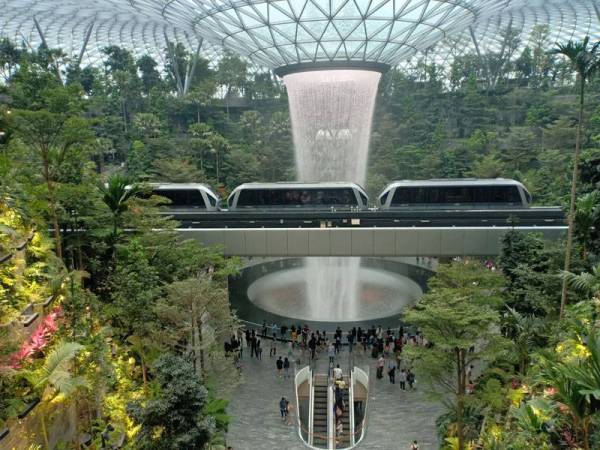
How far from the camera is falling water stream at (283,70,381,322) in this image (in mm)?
31000

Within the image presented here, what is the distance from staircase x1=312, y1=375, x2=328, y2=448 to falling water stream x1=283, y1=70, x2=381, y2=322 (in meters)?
11.4

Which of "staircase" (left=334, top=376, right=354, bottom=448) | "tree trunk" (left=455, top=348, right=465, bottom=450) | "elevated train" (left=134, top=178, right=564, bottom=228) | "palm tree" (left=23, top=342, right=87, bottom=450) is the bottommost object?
"staircase" (left=334, top=376, right=354, bottom=448)

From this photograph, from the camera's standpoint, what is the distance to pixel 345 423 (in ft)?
54.7

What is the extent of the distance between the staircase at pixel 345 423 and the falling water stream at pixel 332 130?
12333mm

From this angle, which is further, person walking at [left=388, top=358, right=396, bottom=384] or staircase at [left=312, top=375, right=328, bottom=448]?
person walking at [left=388, top=358, right=396, bottom=384]

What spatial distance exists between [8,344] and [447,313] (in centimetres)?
1049

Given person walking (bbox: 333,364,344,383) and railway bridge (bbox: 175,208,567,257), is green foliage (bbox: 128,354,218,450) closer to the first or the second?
person walking (bbox: 333,364,344,383)

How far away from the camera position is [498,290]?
18.3 metres

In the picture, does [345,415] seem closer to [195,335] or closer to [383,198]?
[195,335]

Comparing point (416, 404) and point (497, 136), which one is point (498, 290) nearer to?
point (416, 404)

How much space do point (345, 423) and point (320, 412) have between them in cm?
113

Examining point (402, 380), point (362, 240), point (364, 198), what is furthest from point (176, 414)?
point (364, 198)

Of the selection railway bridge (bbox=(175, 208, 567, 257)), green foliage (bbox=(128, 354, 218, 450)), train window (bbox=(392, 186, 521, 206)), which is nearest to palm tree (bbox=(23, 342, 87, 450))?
green foliage (bbox=(128, 354, 218, 450))

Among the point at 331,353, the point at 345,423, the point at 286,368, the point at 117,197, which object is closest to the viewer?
the point at 345,423
